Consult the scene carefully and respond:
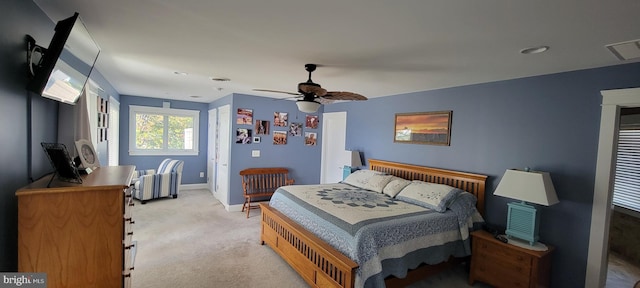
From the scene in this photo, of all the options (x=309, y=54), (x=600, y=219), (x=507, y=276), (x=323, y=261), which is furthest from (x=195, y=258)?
(x=600, y=219)

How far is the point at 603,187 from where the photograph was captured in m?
2.43

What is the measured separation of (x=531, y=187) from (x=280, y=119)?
14.0 feet

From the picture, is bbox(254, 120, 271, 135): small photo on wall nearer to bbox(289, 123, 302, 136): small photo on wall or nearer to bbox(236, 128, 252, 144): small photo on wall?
bbox(236, 128, 252, 144): small photo on wall

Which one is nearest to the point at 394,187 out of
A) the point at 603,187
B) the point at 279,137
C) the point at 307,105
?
the point at 307,105

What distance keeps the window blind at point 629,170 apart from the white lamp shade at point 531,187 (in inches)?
78.5

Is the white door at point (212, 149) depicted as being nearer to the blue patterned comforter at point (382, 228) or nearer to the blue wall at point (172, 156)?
the blue wall at point (172, 156)

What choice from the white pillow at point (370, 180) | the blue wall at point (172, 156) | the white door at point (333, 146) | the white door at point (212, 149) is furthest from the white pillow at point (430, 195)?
the blue wall at point (172, 156)

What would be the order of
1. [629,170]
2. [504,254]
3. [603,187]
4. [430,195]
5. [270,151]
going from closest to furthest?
1. [603,187]
2. [504,254]
3. [430,195]
4. [629,170]
5. [270,151]

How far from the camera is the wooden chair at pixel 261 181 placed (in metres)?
5.15

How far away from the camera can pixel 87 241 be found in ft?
5.29

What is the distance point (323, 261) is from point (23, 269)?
2.03 meters

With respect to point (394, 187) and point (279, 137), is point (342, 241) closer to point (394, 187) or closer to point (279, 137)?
point (394, 187)

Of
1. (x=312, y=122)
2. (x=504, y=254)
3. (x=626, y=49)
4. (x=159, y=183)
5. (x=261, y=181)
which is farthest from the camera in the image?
(x=312, y=122)

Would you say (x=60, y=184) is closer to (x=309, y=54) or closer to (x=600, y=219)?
(x=309, y=54)
